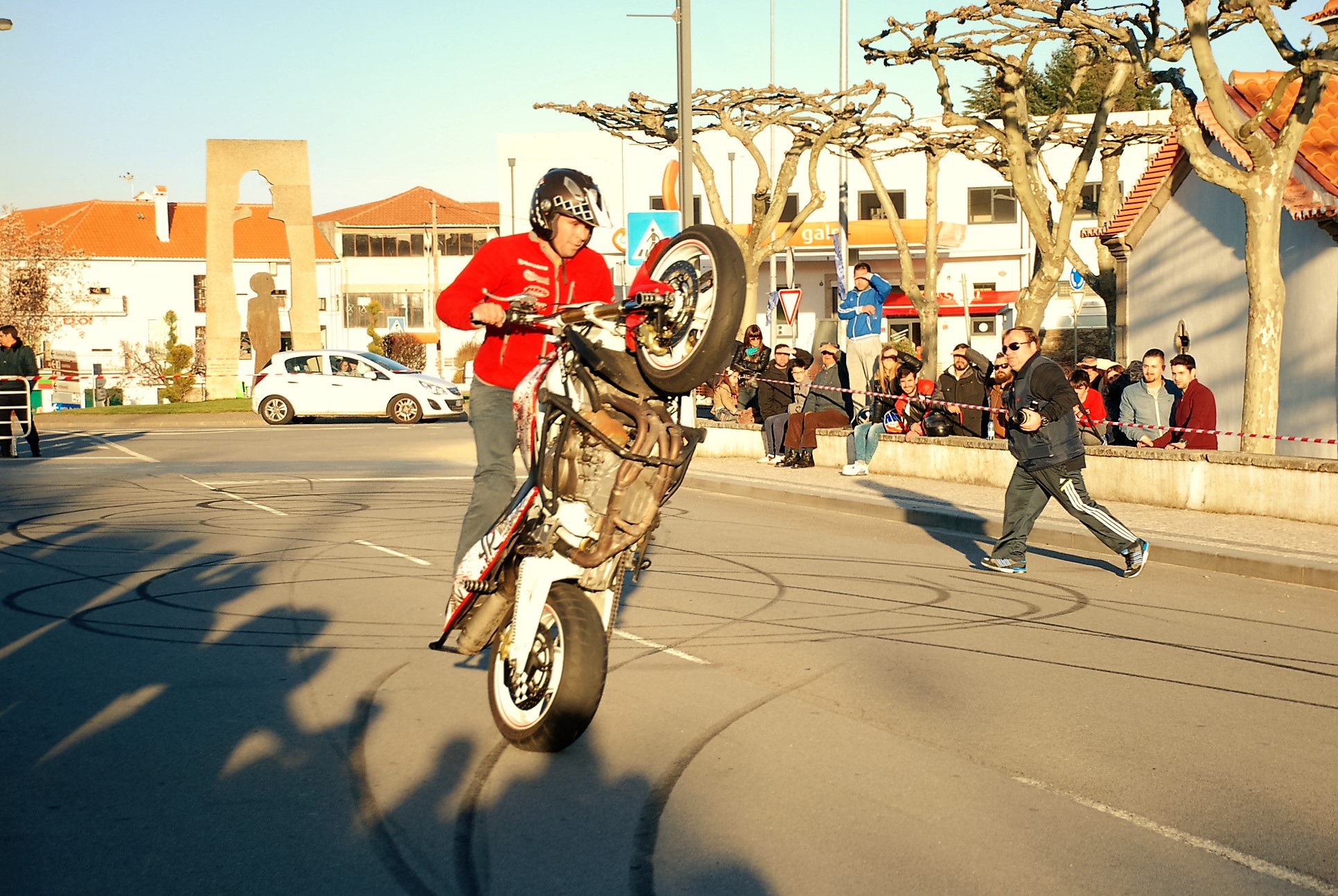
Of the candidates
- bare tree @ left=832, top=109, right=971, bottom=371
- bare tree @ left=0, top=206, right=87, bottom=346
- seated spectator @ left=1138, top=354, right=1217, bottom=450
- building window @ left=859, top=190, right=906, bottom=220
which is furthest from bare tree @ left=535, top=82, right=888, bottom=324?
bare tree @ left=0, top=206, right=87, bottom=346

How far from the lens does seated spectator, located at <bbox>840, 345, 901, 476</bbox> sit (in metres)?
19.0

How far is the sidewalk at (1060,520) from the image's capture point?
1111cm

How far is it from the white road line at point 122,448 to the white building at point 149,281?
5597cm

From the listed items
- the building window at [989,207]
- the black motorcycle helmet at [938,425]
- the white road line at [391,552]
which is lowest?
the white road line at [391,552]

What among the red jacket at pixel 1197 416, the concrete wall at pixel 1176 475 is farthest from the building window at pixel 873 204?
the red jacket at pixel 1197 416

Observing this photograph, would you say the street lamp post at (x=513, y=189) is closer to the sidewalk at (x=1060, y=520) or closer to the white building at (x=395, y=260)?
the white building at (x=395, y=260)

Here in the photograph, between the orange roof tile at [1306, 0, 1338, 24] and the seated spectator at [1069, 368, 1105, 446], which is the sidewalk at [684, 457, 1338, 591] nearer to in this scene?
the seated spectator at [1069, 368, 1105, 446]

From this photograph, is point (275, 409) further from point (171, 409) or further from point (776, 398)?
point (776, 398)

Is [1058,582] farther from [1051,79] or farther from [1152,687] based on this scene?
[1051,79]

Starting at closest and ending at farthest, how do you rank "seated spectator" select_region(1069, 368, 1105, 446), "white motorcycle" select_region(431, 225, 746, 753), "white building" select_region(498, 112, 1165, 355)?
"white motorcycle" select_region(431, 225, 746, 753), "seated spectator" select_region(1069, 368, 1105, 446), "white building" select_region(498, 112, 1165, 355)

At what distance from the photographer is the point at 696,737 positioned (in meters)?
5.67

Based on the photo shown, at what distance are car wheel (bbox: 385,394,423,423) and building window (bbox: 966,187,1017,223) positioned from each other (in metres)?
34.4

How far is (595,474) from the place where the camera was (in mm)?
5148

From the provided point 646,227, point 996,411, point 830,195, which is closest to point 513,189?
point 830,195
